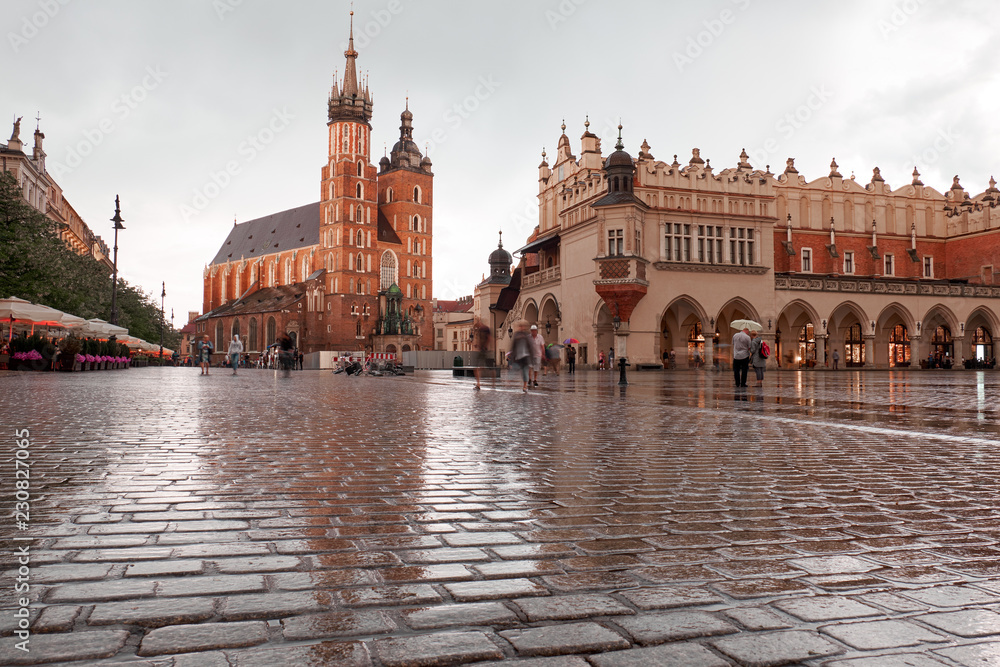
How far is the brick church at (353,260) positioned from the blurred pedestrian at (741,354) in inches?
2795

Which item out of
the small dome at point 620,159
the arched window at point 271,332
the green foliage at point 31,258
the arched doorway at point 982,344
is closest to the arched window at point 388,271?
the arched window at point 271,332

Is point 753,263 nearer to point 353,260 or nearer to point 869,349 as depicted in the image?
point 869,349

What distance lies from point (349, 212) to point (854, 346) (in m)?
61.0

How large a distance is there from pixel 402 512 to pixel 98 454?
318cm

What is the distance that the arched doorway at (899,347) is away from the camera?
4831cm

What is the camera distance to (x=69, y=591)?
7.43 feet

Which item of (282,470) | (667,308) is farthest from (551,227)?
(282,470)

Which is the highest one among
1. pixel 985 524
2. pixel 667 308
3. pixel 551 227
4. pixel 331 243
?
pixel 331 243

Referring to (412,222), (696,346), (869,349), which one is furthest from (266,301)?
(869,349)

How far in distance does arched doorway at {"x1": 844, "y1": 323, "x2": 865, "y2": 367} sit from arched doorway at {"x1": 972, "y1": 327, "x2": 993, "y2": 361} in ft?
28.0

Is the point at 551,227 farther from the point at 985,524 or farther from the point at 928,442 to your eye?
the point at 985,524

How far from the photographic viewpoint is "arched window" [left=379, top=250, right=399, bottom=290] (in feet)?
308

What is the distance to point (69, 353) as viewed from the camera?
27.5m

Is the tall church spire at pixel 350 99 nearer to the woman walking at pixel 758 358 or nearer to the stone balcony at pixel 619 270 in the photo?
the stone balcony at pixel 619 270
